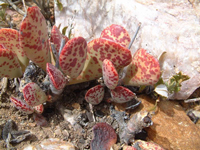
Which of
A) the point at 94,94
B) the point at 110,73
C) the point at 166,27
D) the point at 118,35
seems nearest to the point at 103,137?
the point at 94,94

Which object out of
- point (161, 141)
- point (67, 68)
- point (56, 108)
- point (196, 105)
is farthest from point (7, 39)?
point (196, 105)

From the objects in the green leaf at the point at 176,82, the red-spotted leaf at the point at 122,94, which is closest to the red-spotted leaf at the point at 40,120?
the red-spotted leaf at the point at 122,94

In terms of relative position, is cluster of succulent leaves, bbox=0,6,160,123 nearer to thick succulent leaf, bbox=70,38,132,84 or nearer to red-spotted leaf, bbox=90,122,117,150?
thick succulent leaf, bbox=70,38,132,84

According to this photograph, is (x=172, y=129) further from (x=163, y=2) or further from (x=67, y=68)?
(x=163, y=2)

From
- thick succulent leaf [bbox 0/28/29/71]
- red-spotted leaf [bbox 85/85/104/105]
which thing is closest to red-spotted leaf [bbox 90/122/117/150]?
red-spotted leaf [bbox 85/85/104/105]

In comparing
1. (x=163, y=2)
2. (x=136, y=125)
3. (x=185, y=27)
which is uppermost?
(x=163, y=2)

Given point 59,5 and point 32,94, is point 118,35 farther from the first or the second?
point 59,5

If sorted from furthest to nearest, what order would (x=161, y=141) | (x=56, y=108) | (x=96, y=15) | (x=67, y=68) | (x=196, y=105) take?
1. (x=96, y=15)
2. (x=196, y=105)
3. (x=56, y=108)
4. (x=161, y=141)
5. (x=67, y=68)
